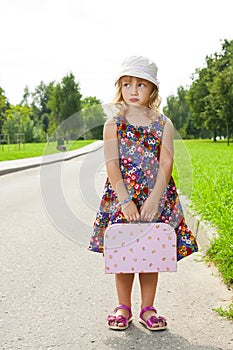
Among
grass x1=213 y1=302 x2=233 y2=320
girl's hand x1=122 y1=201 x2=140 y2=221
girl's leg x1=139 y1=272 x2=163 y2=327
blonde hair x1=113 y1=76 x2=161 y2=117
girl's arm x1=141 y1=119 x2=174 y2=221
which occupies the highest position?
blonde hair x1=113 y1=76 x2=161 y2=117

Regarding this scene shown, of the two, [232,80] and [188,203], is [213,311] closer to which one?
[188,203]

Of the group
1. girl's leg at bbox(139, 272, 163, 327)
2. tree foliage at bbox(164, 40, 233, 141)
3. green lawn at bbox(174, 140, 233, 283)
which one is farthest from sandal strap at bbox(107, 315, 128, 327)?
tree foliage at bbox(164, 40, 233, 141)

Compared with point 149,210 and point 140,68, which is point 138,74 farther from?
point 149,210

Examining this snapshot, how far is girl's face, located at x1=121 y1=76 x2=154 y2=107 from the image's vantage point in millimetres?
3504

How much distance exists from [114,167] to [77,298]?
1.24 metres

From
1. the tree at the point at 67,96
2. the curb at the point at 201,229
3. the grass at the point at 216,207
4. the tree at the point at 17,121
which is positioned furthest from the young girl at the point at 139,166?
the tree at the point at 17,121

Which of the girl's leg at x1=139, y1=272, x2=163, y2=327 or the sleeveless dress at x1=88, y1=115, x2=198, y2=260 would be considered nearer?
the sleeveless dress at x1=88, y1=115, x2=198, y2=260

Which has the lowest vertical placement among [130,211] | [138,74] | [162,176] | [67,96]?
[130,211]

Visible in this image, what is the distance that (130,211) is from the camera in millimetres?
3410

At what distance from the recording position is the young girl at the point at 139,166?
135 inches

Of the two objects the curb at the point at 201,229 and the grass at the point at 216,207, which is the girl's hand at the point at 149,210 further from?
the curb at the point at 201,229

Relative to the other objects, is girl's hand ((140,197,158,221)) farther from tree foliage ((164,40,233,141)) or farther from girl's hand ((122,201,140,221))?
tree foliage ((164,40,233,141))

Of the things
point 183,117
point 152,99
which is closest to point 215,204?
point 152,99

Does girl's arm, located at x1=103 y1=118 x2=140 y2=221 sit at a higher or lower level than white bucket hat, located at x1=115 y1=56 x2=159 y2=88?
lower
